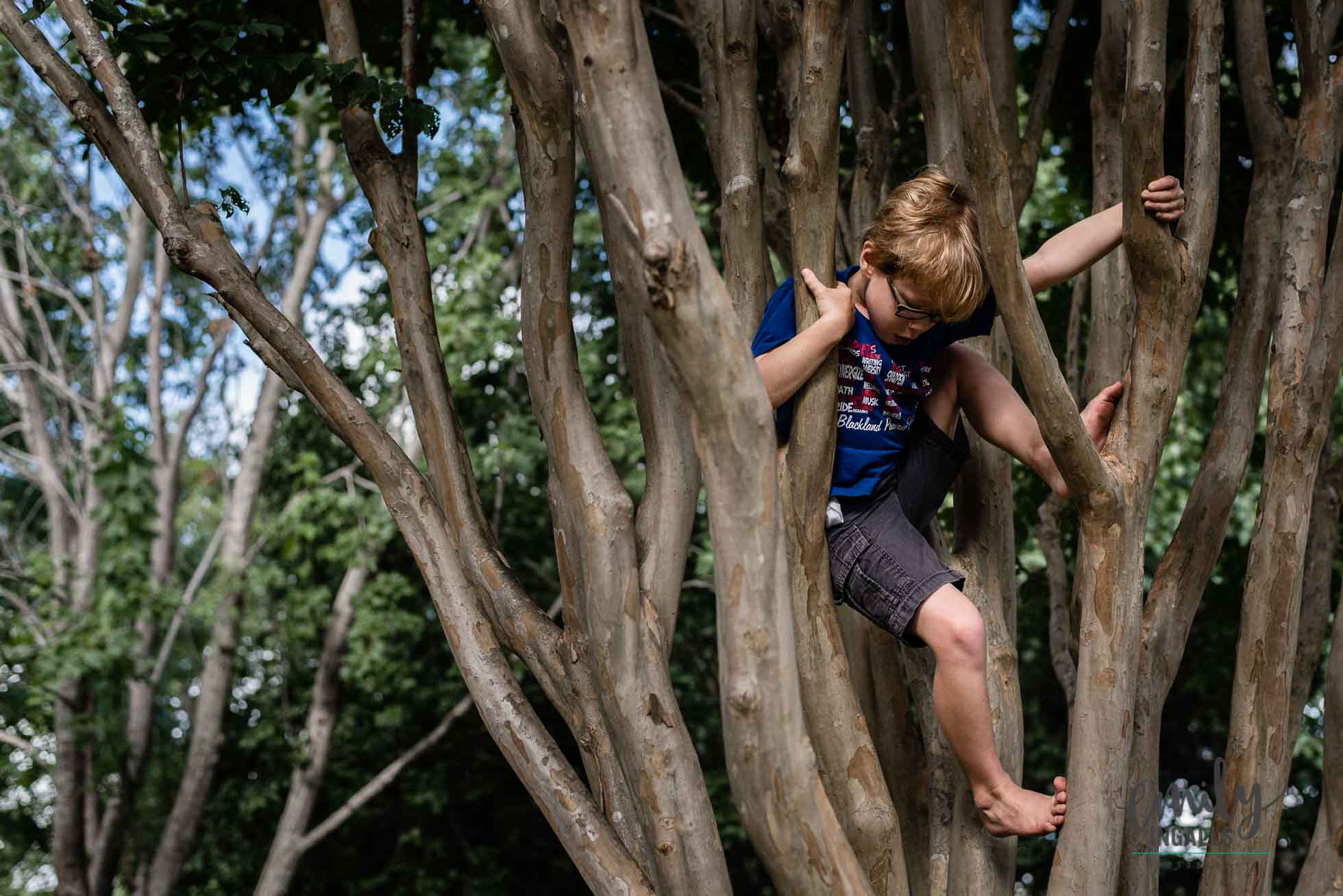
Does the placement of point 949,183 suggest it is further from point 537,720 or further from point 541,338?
point 537,720

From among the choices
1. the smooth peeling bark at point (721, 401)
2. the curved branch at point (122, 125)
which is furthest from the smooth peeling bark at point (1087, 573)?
the curved branch at point (122, 125)

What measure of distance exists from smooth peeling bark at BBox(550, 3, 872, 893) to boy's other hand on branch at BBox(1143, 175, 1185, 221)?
106cm

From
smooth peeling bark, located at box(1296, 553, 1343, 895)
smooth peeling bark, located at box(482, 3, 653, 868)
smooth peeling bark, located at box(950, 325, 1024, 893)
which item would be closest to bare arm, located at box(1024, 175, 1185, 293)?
smooth peeling bark, located at box(950, 325, 1024, 893)

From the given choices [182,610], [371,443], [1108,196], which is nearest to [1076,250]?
[1108,196]

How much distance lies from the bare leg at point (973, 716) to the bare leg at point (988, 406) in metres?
0.43

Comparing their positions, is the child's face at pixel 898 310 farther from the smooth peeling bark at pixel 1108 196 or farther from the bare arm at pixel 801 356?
the smooth peeling bark at pixel 1108 196

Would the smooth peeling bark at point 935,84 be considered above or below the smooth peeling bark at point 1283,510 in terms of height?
above

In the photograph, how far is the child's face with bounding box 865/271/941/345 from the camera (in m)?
2.39

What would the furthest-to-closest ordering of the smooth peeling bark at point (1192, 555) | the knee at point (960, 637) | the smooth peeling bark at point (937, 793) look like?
the smooth peeling bark at point (1192, 555) → the smooth peeling bark at point (937, 793) → the knee at point (960, 637)

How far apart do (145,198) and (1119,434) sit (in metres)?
2.24

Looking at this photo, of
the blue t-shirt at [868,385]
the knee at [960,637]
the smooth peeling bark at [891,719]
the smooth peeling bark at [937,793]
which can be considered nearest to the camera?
the knee at [960,637]

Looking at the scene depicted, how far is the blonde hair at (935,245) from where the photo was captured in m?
2.36

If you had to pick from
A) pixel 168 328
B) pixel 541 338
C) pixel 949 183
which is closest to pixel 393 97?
pixel 541 338

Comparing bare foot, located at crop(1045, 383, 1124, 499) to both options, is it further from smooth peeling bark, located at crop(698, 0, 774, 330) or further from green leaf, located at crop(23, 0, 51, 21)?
green leaf, located at crop(23, 0, 51, 21)
